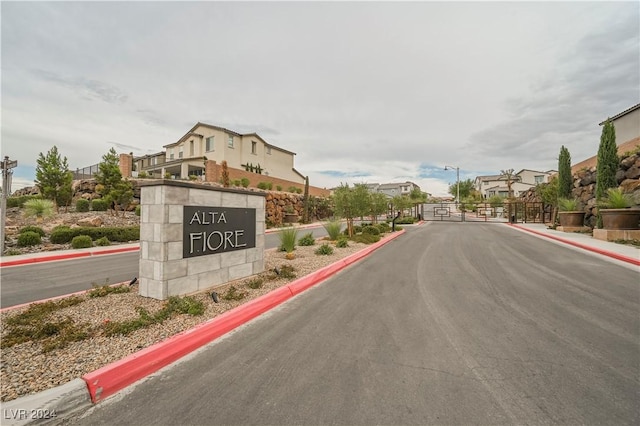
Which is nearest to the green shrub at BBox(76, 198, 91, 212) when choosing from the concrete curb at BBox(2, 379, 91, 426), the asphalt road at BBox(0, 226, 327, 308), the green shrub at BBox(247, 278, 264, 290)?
the asphalt road at BBox(0, 226, 327, 308)

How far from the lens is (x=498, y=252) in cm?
1101

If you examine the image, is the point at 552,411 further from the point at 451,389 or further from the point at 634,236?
the point at 634,236

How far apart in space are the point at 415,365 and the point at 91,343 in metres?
4.04

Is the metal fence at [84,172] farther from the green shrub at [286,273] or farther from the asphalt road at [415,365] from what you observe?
the asphalt road at [415,365]

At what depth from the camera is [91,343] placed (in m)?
3.48

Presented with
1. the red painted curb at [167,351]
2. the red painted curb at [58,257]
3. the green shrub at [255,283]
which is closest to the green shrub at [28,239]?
the red painted curb at [58,257]

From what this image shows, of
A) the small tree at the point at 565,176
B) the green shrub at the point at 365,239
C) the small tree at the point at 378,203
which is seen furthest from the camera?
the small tree at the point at 565,176

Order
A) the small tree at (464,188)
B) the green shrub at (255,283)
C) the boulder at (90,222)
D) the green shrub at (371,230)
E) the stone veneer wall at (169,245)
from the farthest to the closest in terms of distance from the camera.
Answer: the small tree at (464,188), the green shrub at (371,230), the boulder at (90,222), the green shrub at (255,283), the stone veneer wall at (169,245)

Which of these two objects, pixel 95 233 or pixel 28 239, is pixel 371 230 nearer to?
pixel 95 233

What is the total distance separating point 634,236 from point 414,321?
14429 mm

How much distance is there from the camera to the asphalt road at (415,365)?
2484mm

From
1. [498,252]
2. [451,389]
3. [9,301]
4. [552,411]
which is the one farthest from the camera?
[498,252]

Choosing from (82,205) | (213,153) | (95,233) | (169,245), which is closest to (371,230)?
(169,245)

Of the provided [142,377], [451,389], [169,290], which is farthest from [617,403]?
[169,290]
